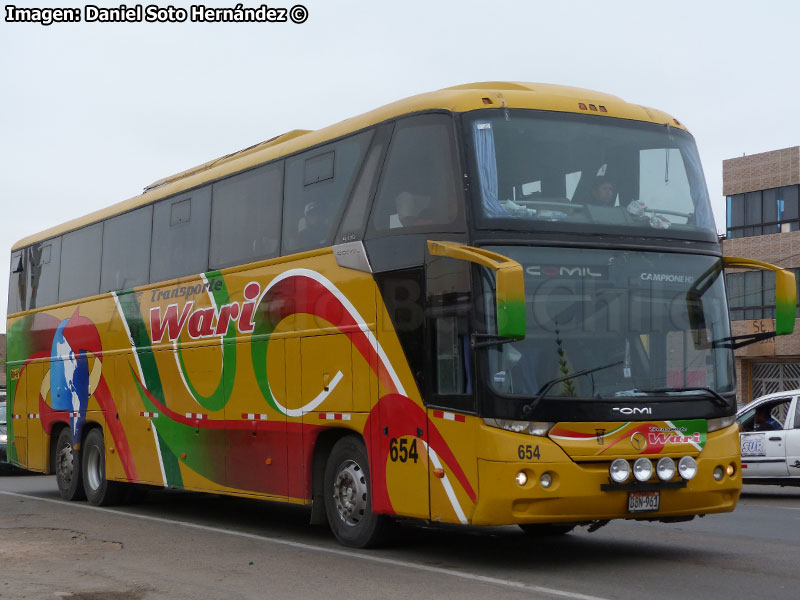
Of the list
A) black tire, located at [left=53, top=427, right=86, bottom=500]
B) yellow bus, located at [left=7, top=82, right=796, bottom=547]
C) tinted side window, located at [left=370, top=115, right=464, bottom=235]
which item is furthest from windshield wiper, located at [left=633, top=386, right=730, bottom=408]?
black tire, located at [left=53, top=427, right=86, bottom=500]

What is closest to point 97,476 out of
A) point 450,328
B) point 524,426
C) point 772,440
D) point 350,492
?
point 350,492

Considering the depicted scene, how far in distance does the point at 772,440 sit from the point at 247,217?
9513 millimetres

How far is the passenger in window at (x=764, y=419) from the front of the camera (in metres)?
18.9

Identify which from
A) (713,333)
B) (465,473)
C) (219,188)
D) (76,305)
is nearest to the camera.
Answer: (465,473)

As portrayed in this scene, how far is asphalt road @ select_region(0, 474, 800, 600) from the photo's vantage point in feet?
29.8

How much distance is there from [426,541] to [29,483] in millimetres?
13477

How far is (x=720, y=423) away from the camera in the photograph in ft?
34.4

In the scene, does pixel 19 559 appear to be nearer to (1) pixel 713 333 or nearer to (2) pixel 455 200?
(2) pixel 455 200

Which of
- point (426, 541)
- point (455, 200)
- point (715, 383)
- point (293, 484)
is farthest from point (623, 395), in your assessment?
point (293, 484)

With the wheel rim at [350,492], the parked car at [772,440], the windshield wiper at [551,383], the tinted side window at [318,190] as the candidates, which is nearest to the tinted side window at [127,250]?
the tinted side window at [318,190]

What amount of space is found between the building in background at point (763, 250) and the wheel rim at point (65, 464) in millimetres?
29356

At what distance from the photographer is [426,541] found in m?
12.2

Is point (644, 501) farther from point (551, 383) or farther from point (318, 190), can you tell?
point (318, 190)

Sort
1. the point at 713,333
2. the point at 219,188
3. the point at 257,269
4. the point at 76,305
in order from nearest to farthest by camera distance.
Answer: the point at 713,333, the point at 257,269, the point at 219,188, the point at 76,305
